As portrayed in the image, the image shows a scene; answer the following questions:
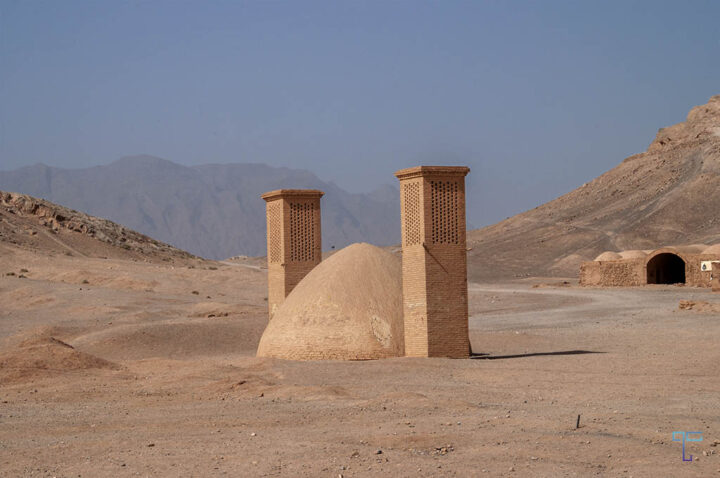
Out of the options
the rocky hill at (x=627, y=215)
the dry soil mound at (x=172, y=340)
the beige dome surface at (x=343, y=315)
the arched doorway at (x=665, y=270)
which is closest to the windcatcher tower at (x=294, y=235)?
the beige dome surface at (x=343, y=315)

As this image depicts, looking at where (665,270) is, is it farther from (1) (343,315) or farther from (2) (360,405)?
(2) (360,405)

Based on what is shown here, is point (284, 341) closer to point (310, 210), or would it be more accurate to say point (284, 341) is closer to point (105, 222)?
point (310, 210)

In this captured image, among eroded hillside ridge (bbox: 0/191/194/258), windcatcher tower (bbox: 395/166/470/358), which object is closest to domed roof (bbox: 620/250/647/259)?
eroded hillside ridge (bbox: 0/191/194/258)

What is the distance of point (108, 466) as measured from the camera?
8.12 metres

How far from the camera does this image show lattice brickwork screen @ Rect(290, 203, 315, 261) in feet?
60.6

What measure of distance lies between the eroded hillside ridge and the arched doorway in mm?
29917

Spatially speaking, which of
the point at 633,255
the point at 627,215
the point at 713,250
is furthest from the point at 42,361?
the point at 627,215

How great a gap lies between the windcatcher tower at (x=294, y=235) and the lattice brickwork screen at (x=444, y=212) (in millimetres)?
3426

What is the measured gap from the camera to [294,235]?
18531 mm

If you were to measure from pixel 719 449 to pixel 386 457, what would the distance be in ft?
9.46

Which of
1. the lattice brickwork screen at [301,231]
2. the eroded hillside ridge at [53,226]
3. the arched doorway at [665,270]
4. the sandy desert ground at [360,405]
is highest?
the eroded hillside ridge at [53,226]

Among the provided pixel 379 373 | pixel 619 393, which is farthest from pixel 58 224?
pixel 619 393

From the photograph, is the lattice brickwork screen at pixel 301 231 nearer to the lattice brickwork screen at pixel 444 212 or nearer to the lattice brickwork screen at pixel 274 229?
the lattice brickwork screen at pixel 274 229

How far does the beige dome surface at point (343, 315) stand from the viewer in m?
15.9
